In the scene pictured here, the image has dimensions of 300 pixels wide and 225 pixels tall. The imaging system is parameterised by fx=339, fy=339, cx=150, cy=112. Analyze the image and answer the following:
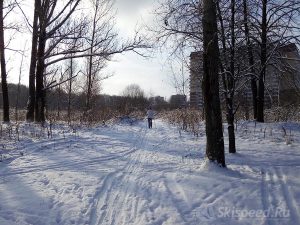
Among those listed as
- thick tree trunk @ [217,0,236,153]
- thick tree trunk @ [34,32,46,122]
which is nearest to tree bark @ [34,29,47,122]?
thick tree trunk @ [34,32,46,122]

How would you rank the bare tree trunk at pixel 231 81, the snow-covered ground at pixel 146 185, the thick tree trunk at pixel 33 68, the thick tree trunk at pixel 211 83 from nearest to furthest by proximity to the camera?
the snow-covered ground at pixel 146 185 → the thick tree trunk at pixel 211 83 → the bare tree trunk at pixel 231 81 → the thick tree trunk at pixel 33 68

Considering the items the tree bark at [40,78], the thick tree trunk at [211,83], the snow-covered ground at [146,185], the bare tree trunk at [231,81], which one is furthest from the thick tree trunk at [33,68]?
the thick tree trunk at [211,83]

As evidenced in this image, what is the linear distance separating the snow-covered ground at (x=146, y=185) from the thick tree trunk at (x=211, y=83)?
1.52 ft

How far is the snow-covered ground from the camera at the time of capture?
5332 millimetres

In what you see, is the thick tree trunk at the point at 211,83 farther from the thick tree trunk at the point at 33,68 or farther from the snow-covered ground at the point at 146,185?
the thick tree trunk at the point at 33,68

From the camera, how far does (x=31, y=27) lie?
18422 mm

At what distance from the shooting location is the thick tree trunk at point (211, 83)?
26.1 ft

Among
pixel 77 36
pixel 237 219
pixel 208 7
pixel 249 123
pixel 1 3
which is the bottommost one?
pixel 237 219

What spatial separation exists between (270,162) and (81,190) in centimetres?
496

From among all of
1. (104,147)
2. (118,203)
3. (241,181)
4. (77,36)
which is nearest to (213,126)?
(241,181)

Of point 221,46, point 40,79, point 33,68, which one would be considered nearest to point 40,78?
point 40,79

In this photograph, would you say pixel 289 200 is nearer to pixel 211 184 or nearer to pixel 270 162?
pixel 211 184

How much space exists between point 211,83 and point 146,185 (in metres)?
2.84

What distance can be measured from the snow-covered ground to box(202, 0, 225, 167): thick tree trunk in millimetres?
464
